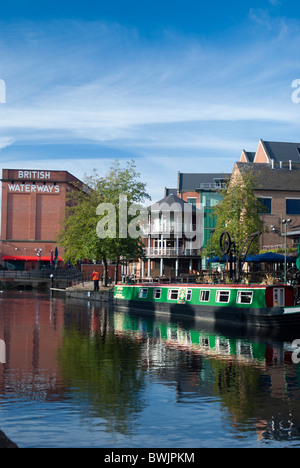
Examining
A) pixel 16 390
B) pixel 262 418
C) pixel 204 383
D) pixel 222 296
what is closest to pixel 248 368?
pixel 204 383

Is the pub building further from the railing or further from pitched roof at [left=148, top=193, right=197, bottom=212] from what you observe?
the railing

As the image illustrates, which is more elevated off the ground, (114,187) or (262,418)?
(114,187)

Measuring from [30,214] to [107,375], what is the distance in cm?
8284

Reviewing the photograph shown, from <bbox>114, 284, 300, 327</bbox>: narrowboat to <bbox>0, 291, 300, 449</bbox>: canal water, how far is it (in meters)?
1.76

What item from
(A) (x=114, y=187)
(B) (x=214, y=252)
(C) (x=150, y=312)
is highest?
(A) (x=114, y=187)

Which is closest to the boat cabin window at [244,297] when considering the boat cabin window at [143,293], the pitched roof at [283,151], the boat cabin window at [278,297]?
the boat cabin window at [278,297]

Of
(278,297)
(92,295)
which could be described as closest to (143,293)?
(92,295)

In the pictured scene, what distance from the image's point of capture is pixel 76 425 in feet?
32.9

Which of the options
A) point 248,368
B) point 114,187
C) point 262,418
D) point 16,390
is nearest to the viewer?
point 262,418

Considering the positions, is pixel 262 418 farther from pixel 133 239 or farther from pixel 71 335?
pixel 133 239

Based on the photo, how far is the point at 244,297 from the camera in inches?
1104

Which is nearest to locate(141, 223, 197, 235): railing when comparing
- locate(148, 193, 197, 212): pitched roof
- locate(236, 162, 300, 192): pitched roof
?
locate(148, 193, 197, 212): pitched roof
